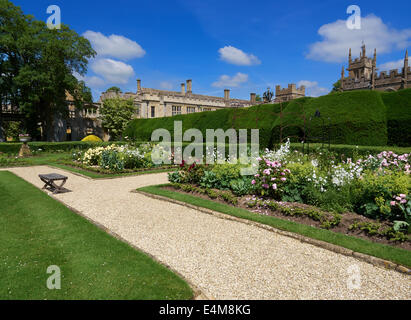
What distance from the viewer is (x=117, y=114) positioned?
30203 mm

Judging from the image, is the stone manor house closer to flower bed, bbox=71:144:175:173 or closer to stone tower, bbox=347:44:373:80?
stone tower, bbox=347:44:373:80

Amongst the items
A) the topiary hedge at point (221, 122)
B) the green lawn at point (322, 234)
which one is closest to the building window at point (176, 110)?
the topiary hedge at point (221, 122)

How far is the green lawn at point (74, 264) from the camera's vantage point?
2654 millimetres

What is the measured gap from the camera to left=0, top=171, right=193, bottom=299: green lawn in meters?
2.65

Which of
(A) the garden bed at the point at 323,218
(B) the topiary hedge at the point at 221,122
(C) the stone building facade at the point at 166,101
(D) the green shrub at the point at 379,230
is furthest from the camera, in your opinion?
(C) the stone building facade at the point at 166,101

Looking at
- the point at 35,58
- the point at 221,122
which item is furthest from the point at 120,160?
the point at 35,58

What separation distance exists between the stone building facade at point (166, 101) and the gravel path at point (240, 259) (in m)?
29.1

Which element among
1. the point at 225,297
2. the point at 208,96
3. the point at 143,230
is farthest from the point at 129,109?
the point at 225,297

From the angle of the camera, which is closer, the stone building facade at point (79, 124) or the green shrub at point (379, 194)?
the green shrub at point (379, 194)

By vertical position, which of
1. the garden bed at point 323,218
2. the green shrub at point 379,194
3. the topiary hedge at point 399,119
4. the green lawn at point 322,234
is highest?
the topiary hedge at point 399,119

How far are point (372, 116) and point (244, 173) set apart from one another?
7.54 meters

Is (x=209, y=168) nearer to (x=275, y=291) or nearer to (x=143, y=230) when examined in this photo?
(x=143, y=230)

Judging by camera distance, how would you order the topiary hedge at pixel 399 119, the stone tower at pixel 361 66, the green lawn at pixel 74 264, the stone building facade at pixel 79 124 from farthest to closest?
the stone tower at pixel 361 66
the stone building facade at pixel 79 124
the topiary hedge at pixel 399 119
the green lawn at pixel 74 264

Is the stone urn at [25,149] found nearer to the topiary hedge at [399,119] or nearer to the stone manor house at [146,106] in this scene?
the stone manor house at [146,106]
